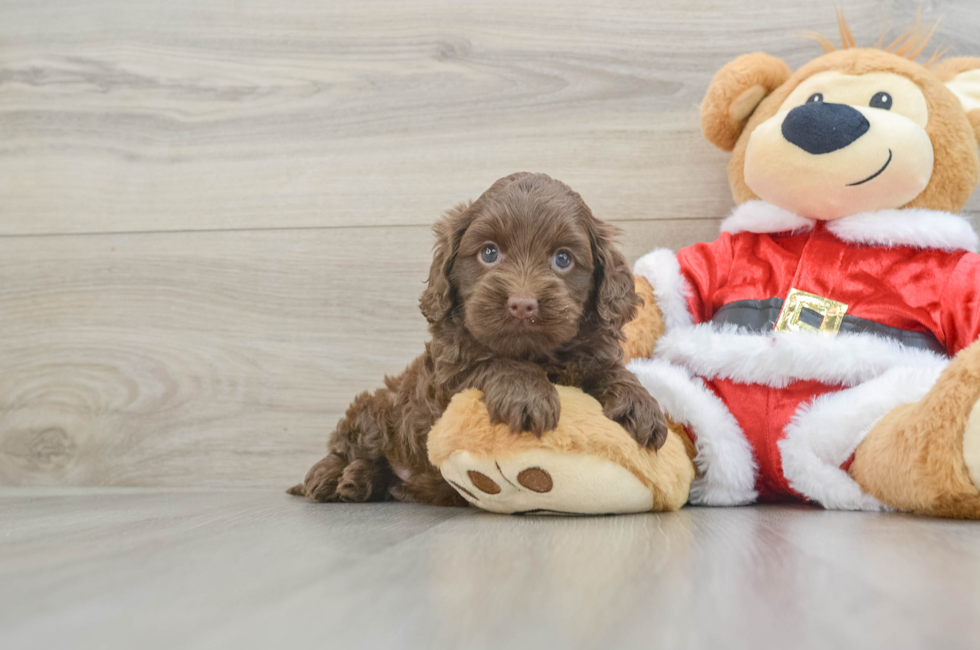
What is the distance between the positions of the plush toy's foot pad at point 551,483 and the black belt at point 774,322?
0.43 metres

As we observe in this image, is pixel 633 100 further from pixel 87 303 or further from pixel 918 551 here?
pixel 87 303

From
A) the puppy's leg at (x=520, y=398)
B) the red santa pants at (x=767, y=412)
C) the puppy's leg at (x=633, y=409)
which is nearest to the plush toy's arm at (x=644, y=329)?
the red santa pants at (x=767, y=412)

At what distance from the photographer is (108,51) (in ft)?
5.62

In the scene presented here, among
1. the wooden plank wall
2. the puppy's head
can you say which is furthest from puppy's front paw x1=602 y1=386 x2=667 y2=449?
the wooden plank wall

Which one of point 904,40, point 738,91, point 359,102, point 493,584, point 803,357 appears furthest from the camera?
point 359,102

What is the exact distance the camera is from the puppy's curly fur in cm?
90

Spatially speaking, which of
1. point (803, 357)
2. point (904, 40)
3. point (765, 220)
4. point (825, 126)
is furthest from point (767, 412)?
point (904, 40)

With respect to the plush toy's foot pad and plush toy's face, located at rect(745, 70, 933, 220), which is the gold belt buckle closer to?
plush toy's face, located at rect(745, 70, 933, 220)

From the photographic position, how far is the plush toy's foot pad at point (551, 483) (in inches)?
35.5

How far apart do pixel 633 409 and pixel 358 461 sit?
484 millimetres

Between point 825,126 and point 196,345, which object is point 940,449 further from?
point 196,345

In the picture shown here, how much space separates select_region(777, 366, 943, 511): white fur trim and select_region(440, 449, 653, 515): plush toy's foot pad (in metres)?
0.30

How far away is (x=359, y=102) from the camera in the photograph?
64.6 inches

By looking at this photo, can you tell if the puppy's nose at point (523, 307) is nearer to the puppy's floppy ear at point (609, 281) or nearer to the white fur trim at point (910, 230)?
the puppy's floppy ear at point (609, 281)
